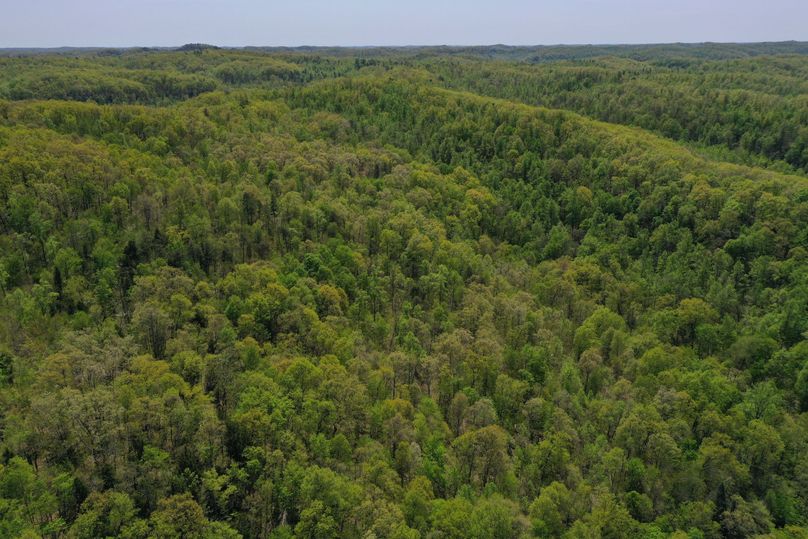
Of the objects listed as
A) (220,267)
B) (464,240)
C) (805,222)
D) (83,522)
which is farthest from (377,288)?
(805,222)

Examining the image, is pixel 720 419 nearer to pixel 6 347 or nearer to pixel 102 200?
pixel 6 347

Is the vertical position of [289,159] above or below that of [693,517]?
above

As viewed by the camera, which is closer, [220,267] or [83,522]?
[83,522]

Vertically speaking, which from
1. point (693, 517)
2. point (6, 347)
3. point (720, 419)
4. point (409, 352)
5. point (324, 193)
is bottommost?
point (693, 517)

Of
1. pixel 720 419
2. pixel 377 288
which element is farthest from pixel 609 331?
pixel 377 288

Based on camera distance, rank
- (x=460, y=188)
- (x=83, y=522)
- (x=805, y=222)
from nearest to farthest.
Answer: (x=83, y=522)
(x=805, y=222)
(x=460, y=188)

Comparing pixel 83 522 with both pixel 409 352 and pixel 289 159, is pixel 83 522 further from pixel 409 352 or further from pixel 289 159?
pixel 289 159

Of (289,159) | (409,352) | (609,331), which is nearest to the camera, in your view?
(409,352)
